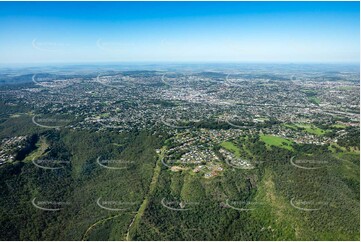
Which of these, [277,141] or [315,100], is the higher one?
[315,100]

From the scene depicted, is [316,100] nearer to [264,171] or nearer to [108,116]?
[264,171]

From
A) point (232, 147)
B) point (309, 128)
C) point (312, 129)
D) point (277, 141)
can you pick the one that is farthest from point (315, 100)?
point (232, 147)

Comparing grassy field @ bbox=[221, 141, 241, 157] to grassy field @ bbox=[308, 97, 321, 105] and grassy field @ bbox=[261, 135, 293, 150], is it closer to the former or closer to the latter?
grassy field @ bbox=[261, 135, 293, 150]

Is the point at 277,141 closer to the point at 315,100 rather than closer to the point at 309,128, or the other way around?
the point at 309,128

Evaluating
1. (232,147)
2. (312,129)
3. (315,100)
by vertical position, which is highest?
(315,100)

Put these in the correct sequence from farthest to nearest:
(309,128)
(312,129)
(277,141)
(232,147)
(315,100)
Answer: (315,100) → (309,128) → (312,129) → (277,141) → (232,147)

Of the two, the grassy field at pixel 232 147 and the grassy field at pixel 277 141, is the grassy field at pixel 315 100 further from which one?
the grassy field at pixel 232 147

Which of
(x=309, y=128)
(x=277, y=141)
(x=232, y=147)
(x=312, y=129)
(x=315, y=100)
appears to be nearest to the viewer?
(x=232, y=147)
